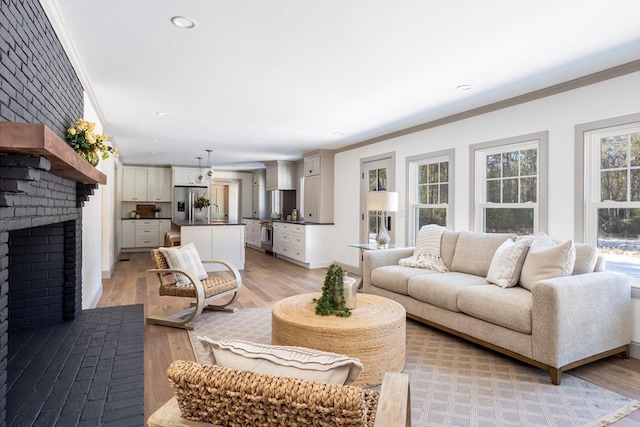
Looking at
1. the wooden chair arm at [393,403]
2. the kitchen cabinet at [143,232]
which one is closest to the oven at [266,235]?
the kitchen cabinet at [143,232]

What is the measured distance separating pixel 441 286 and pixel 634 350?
4.99ft

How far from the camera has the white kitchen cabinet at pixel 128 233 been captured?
9711 millimetres

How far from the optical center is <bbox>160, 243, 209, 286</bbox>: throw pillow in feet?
12.7

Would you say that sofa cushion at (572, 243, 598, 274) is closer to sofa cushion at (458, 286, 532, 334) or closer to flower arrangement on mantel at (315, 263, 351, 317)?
sofa cushion at (458, 286, 532, 334)

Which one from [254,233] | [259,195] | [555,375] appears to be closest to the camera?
[555,375]

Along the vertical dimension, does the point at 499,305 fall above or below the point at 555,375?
above

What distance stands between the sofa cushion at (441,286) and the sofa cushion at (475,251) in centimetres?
10

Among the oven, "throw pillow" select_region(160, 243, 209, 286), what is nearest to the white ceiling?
"throw pillow" select_region(160, 243, 209, 286)

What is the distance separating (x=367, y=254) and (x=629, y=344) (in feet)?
8.21

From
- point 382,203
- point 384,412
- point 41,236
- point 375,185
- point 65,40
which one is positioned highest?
point 65,40

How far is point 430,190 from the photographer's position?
17.3 feet

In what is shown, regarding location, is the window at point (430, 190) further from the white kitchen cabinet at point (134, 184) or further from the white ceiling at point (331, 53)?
the white kitchen cabinet at point (134, 184)

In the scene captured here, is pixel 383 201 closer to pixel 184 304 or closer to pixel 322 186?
pixel 322 186

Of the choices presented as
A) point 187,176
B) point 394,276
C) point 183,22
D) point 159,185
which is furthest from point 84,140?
point 159,185
